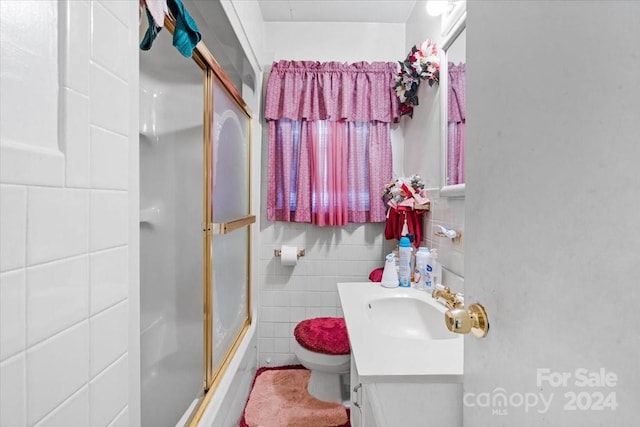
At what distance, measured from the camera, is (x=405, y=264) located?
161cm

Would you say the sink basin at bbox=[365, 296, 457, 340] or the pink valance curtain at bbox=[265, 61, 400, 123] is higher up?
the pink valance curtain at bbox=[265, 61, 400, 123]

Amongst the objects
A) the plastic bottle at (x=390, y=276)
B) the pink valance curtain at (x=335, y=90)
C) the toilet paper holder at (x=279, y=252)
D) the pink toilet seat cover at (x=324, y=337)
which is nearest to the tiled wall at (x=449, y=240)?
the plastic bottle at (x=390, y=276)

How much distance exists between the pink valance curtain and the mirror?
594mm

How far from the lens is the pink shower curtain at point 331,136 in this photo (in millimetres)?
2064

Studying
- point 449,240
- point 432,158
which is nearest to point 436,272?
point 449,240

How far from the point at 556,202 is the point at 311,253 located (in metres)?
1.85

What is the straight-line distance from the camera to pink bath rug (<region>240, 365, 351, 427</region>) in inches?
64.9

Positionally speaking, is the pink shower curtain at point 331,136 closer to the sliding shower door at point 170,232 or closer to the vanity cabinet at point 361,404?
the sliding shower door at point 170,232

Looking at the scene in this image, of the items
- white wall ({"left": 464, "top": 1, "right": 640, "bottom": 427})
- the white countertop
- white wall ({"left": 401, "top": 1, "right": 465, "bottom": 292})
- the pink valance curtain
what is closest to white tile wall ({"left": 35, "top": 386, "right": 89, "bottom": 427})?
the white countertop

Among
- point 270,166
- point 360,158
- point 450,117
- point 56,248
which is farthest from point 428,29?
point 56,248

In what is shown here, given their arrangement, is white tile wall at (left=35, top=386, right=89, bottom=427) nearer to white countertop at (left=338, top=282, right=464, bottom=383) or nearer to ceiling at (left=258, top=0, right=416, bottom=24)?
white countertop at (left=338, top=282, right=464, bottom=383)

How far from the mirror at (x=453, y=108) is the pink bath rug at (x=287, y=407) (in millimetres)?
1363

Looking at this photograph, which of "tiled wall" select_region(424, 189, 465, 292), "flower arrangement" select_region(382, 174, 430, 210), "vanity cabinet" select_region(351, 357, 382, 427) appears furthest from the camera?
"flower arrangement" select_region(382, 174, 430, 210)

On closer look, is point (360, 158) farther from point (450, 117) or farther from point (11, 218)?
point (11, 218)
